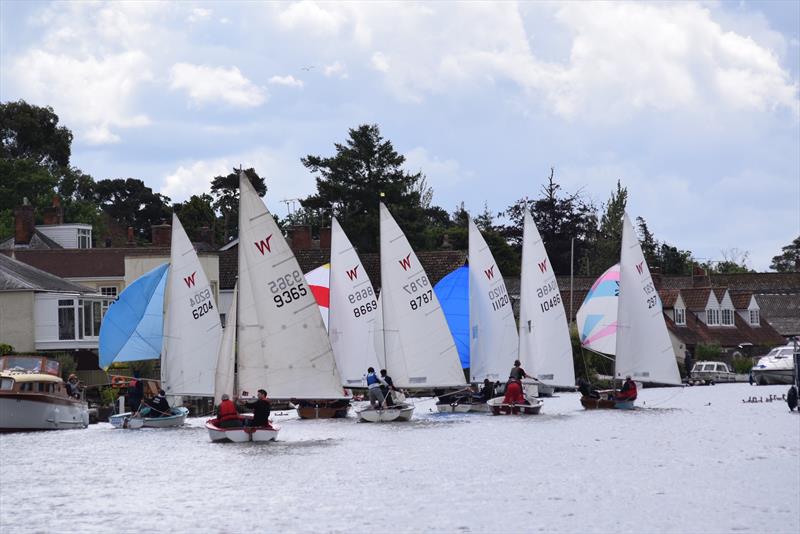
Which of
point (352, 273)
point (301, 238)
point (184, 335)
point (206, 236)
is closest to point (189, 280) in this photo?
point (184, 335)

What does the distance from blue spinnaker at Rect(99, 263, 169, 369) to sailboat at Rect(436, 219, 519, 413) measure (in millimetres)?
13925

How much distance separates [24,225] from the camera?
328 ft

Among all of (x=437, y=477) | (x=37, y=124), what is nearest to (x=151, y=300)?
(x=437, y=477)

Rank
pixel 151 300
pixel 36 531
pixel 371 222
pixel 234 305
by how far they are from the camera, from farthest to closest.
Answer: pixel 371 222, pixel 151 300, pixel 234 305, pixel 36 531

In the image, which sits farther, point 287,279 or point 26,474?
point 287,279

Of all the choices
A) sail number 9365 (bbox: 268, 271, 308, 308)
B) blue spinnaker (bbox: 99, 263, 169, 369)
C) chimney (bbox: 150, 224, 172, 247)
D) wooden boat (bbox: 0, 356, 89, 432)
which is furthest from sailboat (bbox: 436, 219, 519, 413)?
chimney (bbox: 150, 224, 172, 247)

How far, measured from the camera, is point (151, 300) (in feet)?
198

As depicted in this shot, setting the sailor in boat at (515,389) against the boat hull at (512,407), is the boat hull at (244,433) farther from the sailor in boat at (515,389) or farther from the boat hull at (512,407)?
the boat hull at (512,407)

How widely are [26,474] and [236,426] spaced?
7292 millimetres

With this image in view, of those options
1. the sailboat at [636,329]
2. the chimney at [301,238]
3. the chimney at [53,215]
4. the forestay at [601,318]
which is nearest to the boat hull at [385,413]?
the sailboat at [636,329]

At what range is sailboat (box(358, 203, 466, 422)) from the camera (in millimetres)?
58156

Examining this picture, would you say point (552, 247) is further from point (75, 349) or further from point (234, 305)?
point (234, 305)

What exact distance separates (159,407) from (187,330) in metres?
3.15

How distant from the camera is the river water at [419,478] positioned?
32.7 metres
